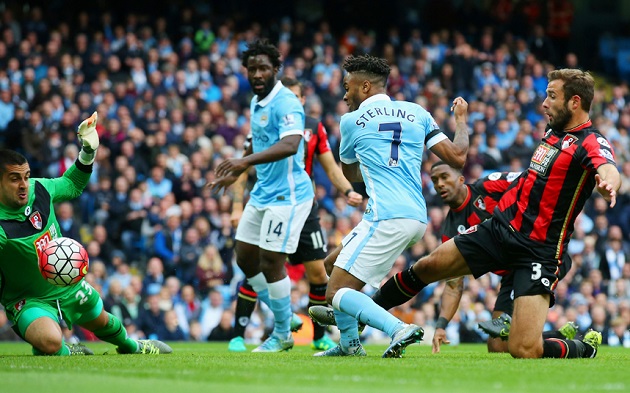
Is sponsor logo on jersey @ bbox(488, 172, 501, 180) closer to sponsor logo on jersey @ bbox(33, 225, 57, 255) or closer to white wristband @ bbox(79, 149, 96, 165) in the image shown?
white wristband @ bbox(79, 149, 96, 165)

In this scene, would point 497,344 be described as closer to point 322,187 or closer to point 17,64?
point 322,187

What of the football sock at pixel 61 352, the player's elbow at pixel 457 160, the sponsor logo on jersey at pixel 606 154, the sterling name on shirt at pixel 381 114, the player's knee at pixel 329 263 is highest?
the sterling name on shirt at pixel 381 114

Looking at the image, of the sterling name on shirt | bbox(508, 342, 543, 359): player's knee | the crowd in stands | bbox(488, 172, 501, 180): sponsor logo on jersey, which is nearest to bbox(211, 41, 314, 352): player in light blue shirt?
the sterling name on shirt

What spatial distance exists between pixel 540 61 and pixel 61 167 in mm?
14916

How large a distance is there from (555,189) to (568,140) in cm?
43

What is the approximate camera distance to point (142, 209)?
17375 mm

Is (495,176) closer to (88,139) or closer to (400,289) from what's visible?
(400,289)

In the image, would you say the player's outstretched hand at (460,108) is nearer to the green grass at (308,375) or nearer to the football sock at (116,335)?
the green grass at (308,375)

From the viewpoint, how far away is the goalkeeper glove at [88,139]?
9.17m

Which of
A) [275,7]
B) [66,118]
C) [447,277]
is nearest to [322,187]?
[66,118]

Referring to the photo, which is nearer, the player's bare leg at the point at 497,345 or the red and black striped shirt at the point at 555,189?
the red and black striped shirt at the point at 555,189

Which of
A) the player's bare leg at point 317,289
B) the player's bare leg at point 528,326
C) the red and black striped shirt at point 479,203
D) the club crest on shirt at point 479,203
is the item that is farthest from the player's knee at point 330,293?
the player's bare leg at point 317,289

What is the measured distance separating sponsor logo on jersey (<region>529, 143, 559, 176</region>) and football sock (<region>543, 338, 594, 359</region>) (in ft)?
4.90

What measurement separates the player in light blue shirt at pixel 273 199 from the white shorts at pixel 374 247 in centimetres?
210
